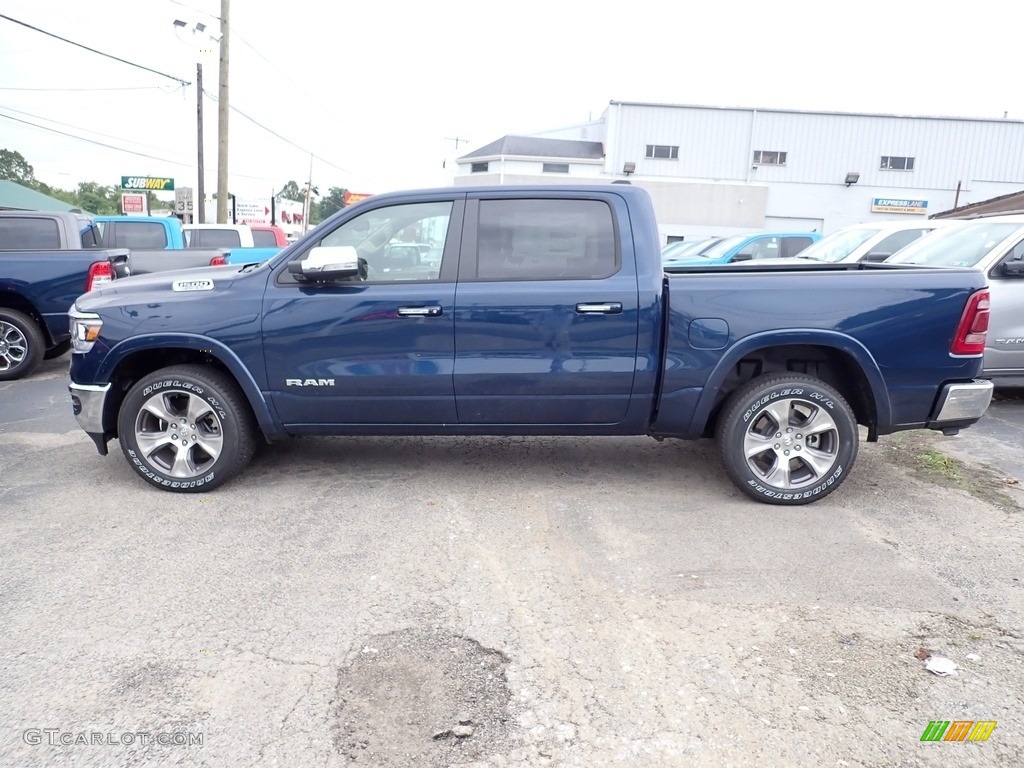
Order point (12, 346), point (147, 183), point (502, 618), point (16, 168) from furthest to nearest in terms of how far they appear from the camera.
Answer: point (16, 168)
point (147, 183)
point (12, 346)
point (502, 618)

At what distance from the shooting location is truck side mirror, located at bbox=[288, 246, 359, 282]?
171 inches

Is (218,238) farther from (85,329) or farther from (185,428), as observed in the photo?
(185,428)

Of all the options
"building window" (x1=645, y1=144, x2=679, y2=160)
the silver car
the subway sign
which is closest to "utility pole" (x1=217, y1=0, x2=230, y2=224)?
the silver car

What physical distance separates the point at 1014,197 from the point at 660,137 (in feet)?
66.7

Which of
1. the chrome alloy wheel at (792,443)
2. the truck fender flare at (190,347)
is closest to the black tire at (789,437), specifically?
the chrome alloy wheel at (792,443)

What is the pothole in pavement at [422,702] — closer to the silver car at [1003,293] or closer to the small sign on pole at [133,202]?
the silver car at [1003,293]

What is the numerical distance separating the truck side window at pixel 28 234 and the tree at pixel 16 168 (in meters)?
78.0

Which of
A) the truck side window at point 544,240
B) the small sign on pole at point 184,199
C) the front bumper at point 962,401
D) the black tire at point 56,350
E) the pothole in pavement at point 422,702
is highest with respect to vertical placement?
the small sign on pole at point 184,199

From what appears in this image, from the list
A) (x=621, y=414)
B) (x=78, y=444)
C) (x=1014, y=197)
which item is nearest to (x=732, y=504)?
(x=621, y=414)

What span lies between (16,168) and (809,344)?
90.7 metres

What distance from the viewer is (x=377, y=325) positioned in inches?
177

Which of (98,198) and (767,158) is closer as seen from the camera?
(767,158)

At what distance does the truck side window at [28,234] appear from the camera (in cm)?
873

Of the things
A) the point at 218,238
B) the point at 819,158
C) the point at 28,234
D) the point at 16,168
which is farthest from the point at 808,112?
the point at 16,168
